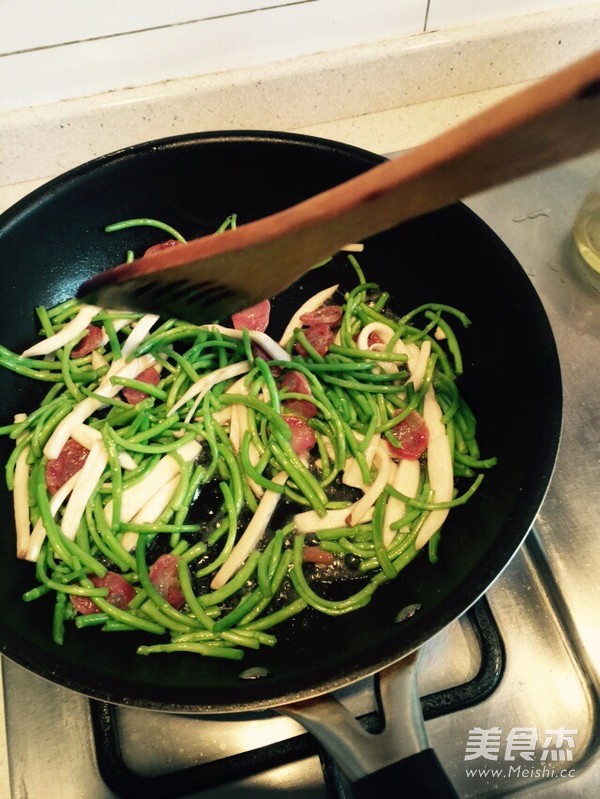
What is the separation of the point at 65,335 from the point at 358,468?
67cm

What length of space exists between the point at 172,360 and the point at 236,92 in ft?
2.26

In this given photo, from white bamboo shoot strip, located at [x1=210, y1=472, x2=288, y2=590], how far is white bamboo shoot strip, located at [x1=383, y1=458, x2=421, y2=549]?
22cm

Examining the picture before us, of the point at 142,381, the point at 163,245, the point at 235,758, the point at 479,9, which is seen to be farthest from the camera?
the point at 479,9

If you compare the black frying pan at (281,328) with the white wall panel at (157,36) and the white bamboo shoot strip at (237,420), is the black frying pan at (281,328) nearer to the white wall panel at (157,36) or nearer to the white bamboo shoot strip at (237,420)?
the white bamboo shoot strip at (237,420)

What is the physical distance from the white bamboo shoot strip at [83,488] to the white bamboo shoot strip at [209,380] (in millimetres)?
160

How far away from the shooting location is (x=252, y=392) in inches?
50.8

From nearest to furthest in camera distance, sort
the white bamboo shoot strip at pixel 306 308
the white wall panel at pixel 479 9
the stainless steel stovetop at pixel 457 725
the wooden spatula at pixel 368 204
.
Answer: the wooden spatula at pixel 368 204
the stainless steel stovetop at pixel 457 725
the white bamboo shoot strip at pixel 306 308
the white wall panel at pixel 479 9

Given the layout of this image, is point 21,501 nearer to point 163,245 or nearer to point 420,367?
point 163,245

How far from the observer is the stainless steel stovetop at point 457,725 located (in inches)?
38.3

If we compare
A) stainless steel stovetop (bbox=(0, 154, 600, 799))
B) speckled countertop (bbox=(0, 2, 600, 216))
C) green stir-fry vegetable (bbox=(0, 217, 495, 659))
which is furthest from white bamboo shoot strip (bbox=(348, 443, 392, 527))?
speckled countertop (bbox=(0, 2, 600, 216))

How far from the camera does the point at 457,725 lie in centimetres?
100

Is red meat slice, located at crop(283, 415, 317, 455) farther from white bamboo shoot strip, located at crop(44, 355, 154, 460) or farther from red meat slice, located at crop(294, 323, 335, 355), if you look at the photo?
white bamboo shoot strip, located at crop(44, 355, 154, 460)

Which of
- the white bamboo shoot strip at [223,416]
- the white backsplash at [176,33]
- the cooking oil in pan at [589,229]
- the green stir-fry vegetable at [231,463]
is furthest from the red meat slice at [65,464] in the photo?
the cooking oil in pan at [589,229]

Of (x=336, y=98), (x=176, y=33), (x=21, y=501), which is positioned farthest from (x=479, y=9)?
(x=21, y=501)
